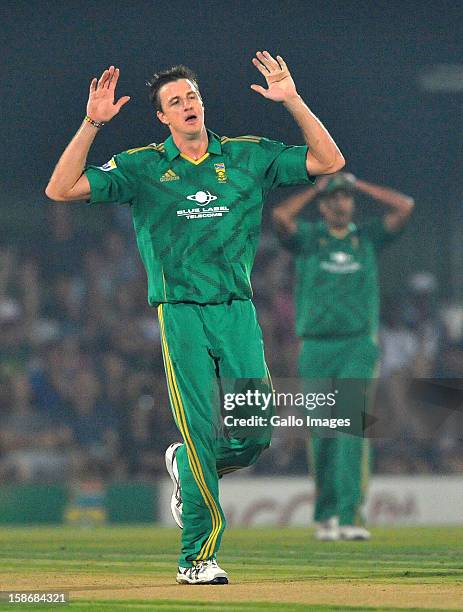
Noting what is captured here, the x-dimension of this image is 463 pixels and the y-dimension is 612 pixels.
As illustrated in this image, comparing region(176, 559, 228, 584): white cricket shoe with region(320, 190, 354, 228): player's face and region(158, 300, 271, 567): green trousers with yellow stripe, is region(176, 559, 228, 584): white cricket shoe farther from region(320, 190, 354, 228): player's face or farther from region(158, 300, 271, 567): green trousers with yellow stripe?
region(320, 190, 354, 228): player's face

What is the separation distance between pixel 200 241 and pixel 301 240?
4704 mm

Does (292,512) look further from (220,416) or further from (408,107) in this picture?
(220,416)

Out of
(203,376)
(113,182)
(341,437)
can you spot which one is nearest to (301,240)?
(341,437)

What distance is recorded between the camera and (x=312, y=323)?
11.3 meters

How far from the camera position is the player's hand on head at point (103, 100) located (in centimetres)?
681

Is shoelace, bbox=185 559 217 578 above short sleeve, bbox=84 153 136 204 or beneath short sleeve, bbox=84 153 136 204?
beneath

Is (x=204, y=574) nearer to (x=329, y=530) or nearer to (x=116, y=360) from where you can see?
(x=329, y=530)

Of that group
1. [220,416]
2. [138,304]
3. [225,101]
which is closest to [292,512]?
[138,304]

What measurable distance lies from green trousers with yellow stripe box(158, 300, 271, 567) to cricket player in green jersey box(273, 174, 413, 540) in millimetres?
4244

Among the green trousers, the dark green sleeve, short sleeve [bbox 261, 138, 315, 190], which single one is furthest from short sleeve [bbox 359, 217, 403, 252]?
short sleeve [bbox 261, 138, 315, 190]

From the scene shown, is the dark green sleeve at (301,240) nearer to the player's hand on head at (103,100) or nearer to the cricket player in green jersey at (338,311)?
the cricket player in green jersey at (338,311)

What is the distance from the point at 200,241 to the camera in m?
6.81

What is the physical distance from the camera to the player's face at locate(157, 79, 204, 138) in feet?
22.7

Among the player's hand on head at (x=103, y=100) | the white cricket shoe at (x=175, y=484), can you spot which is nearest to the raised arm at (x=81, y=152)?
the player's hand on head at (x=103, y=100)
